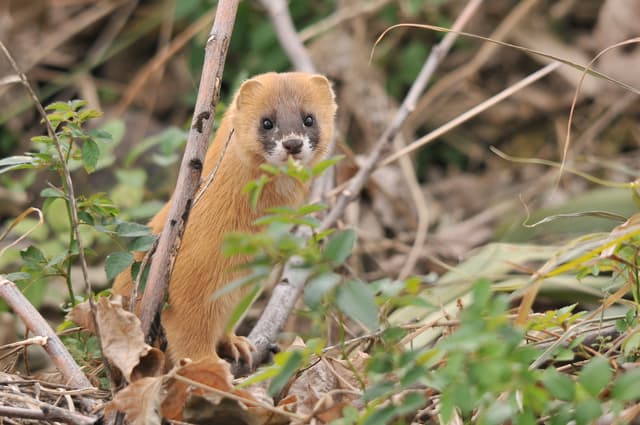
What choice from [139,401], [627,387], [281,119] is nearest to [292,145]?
[281,119]

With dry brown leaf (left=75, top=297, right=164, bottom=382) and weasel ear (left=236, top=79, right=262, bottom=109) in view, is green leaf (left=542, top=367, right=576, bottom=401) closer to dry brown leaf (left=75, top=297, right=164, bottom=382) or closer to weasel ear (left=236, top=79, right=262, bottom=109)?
dry brown leaf (left=75, top=297, right=164, bottom=382)

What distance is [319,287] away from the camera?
1660 mm

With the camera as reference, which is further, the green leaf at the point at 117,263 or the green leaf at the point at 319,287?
the green leaf at the point at 117,263

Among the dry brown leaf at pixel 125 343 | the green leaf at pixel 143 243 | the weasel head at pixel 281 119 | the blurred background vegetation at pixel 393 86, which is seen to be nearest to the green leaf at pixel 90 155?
the green leaf at pixel 143 243

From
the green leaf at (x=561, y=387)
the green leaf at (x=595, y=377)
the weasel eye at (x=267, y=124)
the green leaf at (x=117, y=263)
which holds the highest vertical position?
the weasel eye at (x=267, y=124)

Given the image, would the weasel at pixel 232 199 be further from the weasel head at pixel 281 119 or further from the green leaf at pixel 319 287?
the green leaf at pixel 319 287

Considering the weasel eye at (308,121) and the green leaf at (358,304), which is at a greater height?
the weasel eye at (308,121)

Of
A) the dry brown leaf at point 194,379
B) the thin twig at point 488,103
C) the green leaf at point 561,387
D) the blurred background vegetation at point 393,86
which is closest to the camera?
the green leaf at point 561,387

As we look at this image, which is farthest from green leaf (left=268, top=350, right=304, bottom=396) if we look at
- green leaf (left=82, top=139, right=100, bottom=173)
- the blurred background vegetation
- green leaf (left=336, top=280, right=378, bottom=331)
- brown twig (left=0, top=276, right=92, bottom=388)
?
the blurred background vegetation

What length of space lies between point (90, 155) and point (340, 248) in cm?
100

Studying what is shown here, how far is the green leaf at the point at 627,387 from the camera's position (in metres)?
1.62

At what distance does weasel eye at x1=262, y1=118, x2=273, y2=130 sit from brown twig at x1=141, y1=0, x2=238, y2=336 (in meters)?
0.64

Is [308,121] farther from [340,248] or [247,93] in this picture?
[340,248]

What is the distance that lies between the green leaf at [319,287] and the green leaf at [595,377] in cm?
49
